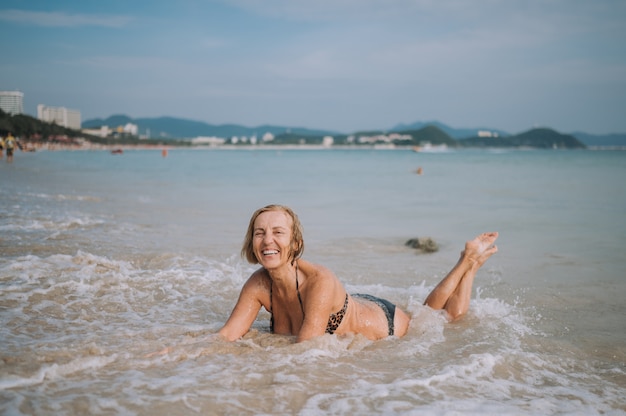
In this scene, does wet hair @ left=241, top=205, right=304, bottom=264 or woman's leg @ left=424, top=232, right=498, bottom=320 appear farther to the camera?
woman's leg @ left=424, top=232, right=498, bottom=320

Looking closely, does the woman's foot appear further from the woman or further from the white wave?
the white wave

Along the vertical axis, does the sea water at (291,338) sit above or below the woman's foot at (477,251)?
below

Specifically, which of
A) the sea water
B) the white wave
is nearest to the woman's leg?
the sea water

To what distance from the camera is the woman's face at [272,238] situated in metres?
3.65

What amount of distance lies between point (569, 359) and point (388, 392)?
1.84 meters

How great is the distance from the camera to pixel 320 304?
148 inches

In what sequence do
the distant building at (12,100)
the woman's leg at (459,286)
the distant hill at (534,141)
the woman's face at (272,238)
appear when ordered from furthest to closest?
the distant hill at (534,141) < the distant building at (12,100) < the woman's leg at (459,286) < the woman's face at (272,238)

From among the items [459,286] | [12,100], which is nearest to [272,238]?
[459,286]

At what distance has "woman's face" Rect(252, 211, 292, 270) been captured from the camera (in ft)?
12.0

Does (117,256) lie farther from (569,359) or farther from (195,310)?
(569,359)

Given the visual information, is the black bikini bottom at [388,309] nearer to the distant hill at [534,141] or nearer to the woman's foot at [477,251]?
the woman's foot at [477,251]

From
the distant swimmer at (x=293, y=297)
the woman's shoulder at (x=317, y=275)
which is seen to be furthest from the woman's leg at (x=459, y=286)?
the woman's shoulder at (x=317, y=275)

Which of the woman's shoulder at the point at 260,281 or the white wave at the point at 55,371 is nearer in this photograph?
the white wave at the point at 55,371

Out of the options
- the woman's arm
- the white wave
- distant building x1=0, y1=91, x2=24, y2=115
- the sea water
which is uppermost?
distant building x1=0, y1=91, x2=24, y2=115
